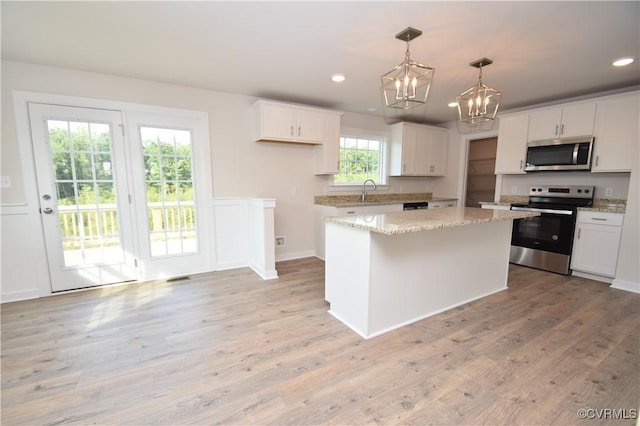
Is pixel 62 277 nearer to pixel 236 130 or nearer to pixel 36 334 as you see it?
pixel 36 334

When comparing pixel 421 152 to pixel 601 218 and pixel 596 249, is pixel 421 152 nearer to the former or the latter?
pixel 601 218

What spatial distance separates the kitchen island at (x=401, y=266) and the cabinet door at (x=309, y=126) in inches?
73.5

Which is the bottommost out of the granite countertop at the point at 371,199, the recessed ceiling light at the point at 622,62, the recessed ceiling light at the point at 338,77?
the granite countertop at the point at 371,199

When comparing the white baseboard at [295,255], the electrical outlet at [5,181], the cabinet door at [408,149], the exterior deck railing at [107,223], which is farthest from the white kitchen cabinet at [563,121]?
the electrical outlet at [5,181]

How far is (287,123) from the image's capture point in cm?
380

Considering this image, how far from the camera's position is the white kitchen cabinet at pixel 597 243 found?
3.31 metres

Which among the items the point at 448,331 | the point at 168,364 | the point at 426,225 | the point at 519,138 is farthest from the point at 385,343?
the point at 519,138

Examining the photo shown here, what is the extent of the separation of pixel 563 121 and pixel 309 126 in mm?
3431

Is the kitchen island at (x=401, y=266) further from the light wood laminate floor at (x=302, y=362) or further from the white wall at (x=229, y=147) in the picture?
the white wall at (x=229, y=147)

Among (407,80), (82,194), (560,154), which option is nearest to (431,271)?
(407,80)

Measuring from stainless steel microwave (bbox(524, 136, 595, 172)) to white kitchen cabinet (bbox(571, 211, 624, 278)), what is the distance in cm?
66

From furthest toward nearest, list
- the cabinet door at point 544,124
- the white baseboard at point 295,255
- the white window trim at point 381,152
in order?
the white window trim at point 381,152 → the white baseboard at point 295,255 → the cabinet door at point 544,124

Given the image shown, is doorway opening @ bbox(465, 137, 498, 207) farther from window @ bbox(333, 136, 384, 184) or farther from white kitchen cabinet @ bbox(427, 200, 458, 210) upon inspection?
window @ bbox(333, 136, 384, 184)

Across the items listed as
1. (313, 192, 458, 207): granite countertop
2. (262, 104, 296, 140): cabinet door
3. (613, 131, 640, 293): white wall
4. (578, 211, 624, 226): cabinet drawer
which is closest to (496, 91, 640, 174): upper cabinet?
(613, 131, 640, 293): white wall
